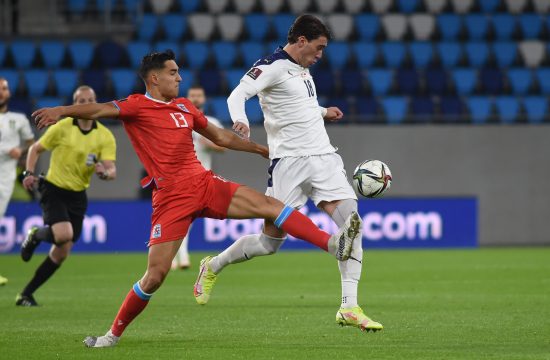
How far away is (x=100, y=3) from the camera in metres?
23.0

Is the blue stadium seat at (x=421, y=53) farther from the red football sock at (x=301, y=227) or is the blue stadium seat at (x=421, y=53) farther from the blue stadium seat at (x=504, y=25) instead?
the red football sock at (x=301, y=227)

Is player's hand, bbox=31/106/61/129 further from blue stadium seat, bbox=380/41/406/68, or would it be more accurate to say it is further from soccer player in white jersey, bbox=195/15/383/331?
blue stadium seat, bbox=380/41/406/68

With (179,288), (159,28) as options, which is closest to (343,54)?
(159,28)

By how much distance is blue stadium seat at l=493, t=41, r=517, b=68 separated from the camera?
23.1 meters

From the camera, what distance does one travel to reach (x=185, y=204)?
7305mm

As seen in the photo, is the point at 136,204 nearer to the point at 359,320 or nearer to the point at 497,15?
the point at 497,15

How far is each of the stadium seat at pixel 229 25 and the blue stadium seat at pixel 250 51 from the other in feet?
2.15

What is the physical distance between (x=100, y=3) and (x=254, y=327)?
15.7 metres

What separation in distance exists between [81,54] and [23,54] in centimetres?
113

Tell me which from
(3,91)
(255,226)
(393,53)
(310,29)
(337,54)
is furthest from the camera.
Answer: (393,53)

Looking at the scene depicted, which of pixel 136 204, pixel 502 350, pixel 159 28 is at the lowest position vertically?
pixel 136 204

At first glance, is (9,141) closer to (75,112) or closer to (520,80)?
(75,112)

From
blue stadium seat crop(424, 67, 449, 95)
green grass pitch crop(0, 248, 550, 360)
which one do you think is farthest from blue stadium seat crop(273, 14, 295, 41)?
green grass pitch crop(0, 248, 550, 360)

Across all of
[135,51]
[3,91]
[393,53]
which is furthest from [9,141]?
[393,53]
